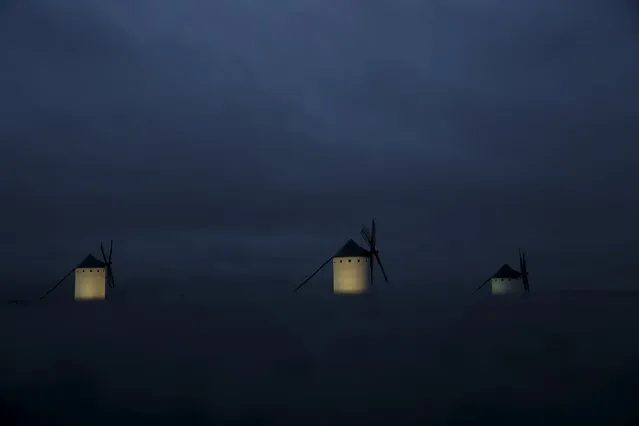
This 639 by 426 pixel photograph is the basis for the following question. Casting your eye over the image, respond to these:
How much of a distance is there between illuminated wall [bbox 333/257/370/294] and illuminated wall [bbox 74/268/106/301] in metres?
31.1

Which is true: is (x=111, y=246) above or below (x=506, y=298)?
above

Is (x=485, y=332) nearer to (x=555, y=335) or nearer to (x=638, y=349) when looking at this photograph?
(x=555, y=335)

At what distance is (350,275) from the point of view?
42.4m

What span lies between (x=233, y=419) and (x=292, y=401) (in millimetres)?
1693

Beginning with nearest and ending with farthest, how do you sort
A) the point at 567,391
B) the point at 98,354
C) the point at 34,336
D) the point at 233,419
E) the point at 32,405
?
the point at 233,419 < the point at 32,405 < the point at 567,391 < the point at 98,354 < the point at 34,336

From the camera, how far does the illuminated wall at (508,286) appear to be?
55.1 m

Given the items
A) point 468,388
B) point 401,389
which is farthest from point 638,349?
point 401,389

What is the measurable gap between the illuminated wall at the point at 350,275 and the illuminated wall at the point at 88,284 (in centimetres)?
3110

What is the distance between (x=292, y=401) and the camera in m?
10.4

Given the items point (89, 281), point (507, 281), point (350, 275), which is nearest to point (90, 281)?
point (89, 281)

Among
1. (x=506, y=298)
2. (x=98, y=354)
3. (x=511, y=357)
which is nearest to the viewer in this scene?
(x=511, y=357)

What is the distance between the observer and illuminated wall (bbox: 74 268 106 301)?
52.1m

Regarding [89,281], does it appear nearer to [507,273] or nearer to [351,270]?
[351,270]

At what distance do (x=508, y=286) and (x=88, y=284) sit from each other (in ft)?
178
